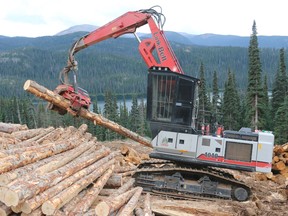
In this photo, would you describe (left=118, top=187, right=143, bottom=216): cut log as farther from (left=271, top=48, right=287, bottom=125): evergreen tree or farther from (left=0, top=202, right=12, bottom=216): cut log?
(left=271, top=48, right=287, bottom=125): evergreen tree

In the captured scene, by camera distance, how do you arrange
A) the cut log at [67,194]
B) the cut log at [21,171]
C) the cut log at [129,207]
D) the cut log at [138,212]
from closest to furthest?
the cut log at [67,194] < the cut log at [21,171] < the cut log at [129,207] < the cut log at [138,212]

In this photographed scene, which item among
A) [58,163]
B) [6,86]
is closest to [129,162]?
[58,163]

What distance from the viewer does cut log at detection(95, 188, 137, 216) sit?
7277 millimetres

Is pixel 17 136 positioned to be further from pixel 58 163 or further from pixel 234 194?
pixel 234 194

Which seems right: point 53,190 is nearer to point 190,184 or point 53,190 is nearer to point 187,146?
point 187,146

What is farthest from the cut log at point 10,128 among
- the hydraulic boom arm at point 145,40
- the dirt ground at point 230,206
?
the dirt ground at point 230,206

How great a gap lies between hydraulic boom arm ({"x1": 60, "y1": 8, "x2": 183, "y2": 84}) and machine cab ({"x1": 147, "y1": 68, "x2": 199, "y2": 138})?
0.82 m

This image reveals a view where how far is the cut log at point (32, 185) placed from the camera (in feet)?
20.8

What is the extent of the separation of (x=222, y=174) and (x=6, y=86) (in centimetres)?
17362

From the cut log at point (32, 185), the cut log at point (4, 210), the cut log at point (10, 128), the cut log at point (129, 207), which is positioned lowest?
A: the cut log at point (129, 207)

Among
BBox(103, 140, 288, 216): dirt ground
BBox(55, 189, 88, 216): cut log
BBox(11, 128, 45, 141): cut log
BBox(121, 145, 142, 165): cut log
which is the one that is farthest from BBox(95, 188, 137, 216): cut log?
BBox(121, 145, 142, 165): cut log

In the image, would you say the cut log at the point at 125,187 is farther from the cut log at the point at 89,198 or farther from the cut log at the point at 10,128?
the cut log at the point at 10,128

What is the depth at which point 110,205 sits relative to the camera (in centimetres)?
750

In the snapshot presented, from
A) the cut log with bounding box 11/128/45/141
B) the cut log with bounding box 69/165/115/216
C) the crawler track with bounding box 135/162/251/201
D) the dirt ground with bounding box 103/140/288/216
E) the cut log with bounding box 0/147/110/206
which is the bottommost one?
the dirt ground with bounding box 103/140/288/216
